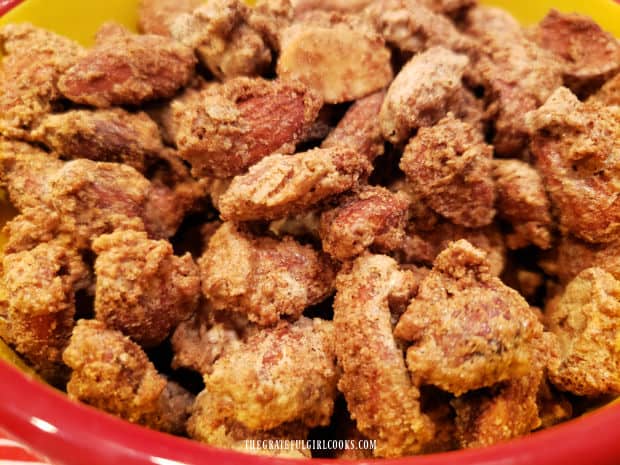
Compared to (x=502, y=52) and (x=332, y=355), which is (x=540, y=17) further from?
(x=332, y=355)

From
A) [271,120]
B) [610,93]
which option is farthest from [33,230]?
[610,93]

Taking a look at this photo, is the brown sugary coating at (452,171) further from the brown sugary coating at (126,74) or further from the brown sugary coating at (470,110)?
the brown sugary coating at (126,74)

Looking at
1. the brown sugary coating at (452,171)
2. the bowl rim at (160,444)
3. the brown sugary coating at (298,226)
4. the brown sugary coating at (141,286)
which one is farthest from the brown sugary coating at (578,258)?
the brown sugary coating at (141,286)

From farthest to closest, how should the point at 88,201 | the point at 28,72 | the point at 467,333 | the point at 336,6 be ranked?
the point at 336,6 → the point at 28,72 → the point at 88,201 → the point at 467,333

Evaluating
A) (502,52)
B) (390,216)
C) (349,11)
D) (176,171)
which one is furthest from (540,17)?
(176,171)

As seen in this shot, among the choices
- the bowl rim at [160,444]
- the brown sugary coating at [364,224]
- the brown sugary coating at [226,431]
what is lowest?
the brown sugary coating at [226,431]

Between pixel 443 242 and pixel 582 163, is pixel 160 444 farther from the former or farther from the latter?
pixel 582 163
